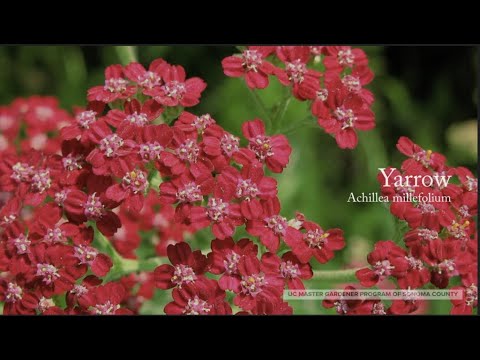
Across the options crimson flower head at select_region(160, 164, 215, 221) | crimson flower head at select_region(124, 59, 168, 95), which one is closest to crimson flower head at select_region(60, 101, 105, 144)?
crimson flower head at select_region(124, 59, 168, 95)

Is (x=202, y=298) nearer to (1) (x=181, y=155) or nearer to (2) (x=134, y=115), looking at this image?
(1) (x=181, y=155)

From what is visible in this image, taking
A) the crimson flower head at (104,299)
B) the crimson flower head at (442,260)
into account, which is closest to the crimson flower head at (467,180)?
the crimson flower head at (442,260)

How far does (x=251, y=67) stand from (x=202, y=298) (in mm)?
629

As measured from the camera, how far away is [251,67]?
6.34 ft

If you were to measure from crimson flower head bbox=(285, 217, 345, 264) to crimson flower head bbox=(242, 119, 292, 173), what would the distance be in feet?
0.55

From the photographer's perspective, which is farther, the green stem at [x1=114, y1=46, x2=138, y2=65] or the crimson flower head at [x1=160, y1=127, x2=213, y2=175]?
the green stem at [x1=114, y1=46, x2=138, y2=65]

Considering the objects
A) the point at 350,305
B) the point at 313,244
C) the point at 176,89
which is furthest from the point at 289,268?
the point at 176,89

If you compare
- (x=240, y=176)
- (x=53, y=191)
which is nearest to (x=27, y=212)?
(x=53, y=191)

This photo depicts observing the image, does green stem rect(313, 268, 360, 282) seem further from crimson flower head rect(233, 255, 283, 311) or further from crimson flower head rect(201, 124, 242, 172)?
crimson flower head rect(201, 124, 242, 172)

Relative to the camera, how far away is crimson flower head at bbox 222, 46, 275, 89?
6.32 feet

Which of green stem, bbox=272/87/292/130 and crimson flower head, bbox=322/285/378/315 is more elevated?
green stem, bbox=272/87/292/130

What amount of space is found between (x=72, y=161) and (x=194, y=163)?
1.03 feet

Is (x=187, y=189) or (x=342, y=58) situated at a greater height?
(x=342, y=58)

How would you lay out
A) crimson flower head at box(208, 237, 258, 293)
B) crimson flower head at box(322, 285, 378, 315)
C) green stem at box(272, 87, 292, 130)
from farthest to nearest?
1. green stem at box(272, 87, 292, 130)
2. crimson flower head at box(322, 285, 378, 315)
3. crimson flower head at box(208, 237, 258, 293)
